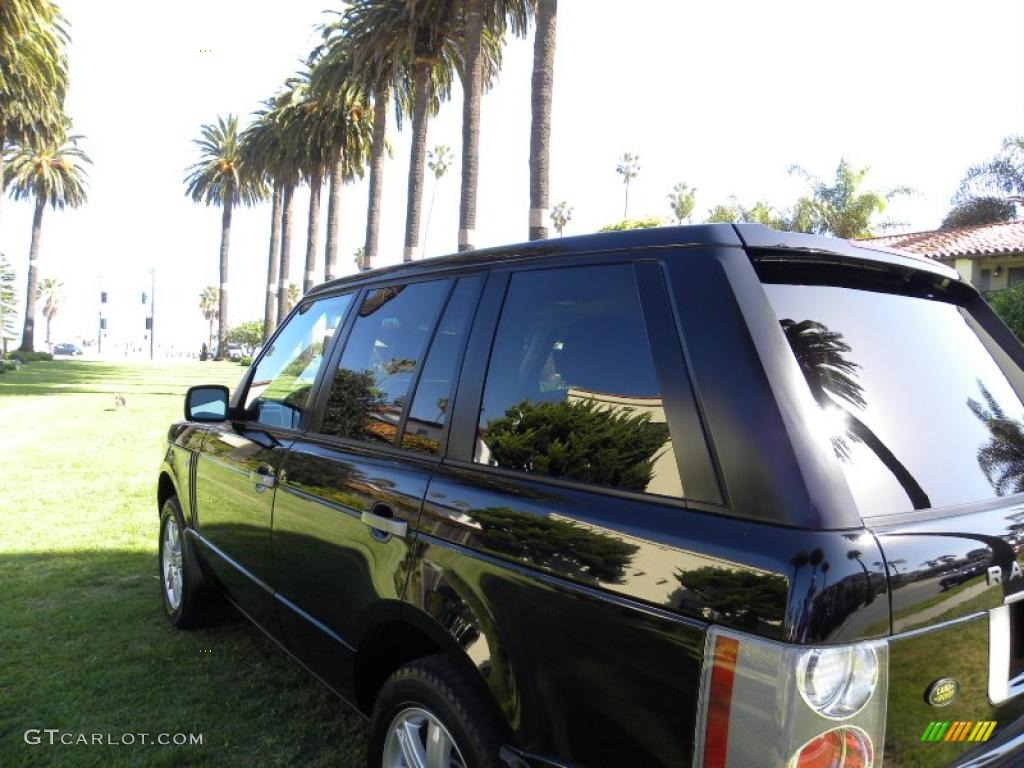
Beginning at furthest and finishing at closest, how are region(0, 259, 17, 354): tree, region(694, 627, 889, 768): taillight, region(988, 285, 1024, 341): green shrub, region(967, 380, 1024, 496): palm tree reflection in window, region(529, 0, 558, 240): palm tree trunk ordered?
region(0, 259, 17, 354): tree, region(988, 285, 1024, 341): green shrub, region(529, 0, 558, 240): palm tree trunk, region(967, 380, 1024, 496): palm tree reflection in window, region(694, 627, 889, 768): taillight

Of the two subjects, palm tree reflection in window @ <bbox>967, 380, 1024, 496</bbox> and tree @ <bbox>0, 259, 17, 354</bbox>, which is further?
tree @ <bbox>0, 259, 17, 354</bbox>

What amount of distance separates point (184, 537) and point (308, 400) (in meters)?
1.66

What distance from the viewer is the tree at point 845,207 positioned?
99.8 ft

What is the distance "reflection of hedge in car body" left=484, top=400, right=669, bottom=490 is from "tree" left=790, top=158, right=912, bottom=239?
31.2 meters

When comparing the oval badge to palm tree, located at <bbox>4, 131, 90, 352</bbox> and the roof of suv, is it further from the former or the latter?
palm tree, located at <bbox>4, 131, 90, 352</bbox>

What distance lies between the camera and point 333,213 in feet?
86.7

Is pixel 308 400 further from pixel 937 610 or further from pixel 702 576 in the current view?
pixel 937 610

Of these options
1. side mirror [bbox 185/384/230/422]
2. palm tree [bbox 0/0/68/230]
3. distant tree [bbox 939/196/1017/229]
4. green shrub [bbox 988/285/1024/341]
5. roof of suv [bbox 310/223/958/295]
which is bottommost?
side mirror [bbox 185/384/230/422]

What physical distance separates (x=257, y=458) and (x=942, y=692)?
2.70 meters

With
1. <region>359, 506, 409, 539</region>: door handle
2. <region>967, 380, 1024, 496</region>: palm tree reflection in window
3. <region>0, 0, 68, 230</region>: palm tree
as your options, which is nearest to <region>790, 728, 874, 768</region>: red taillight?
<region>967, 380, 1024, 496</region>: palm tree reflection in window

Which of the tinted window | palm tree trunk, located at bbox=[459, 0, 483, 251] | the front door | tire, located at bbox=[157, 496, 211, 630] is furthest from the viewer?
palm tree trunk, located at bbox=[459, 0, 483, 251]

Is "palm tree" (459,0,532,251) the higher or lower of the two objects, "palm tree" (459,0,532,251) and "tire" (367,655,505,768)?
the higher

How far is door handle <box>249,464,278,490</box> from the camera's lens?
119 inches

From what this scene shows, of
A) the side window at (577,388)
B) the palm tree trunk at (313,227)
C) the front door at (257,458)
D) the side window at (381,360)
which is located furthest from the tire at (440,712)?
the palm tree trunk at (313,227)
